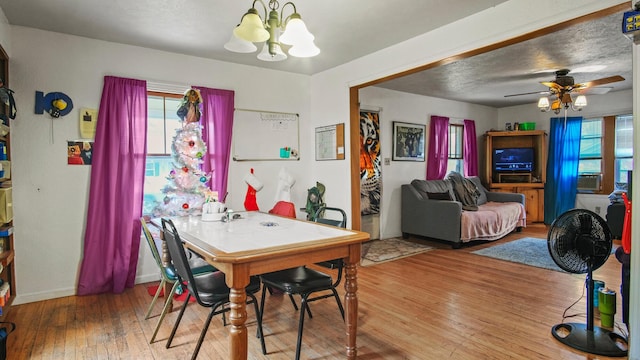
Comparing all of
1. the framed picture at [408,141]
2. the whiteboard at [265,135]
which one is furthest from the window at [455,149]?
the whiteboard at [265,135]

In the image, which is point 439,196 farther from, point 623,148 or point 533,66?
point 623,148

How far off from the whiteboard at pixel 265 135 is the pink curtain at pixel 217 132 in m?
0.15

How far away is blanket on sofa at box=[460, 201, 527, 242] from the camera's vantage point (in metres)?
4.99

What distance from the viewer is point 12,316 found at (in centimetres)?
280

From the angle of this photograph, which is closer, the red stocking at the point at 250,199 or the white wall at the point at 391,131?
the red stocking at the point at 250,199

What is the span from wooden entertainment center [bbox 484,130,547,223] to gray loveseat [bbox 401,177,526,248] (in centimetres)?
69

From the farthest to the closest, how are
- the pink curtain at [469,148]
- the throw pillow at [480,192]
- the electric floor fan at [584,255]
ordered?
1. the pink curtain at [469,148]
2. the throw pillow at [480,192]
3. the electric floor fan at [584,255]

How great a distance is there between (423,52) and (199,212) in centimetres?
252

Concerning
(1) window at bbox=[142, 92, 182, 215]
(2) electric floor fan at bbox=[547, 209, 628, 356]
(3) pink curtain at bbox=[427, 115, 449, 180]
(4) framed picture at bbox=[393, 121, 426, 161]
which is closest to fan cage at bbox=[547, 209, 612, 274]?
(2) electric floor fan at bbox=[547, 209, 628, 356]

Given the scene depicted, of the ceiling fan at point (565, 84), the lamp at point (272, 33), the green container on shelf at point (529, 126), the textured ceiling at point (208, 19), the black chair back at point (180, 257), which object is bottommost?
the black chair back at point (180, 257)

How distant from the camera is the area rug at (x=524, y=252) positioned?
421cm

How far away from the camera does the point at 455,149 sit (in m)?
6.77

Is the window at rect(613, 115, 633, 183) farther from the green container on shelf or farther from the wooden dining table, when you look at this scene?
the wooden dining table

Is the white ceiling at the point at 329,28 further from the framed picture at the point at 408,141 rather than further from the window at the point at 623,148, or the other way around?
the window at the point at 623,148
